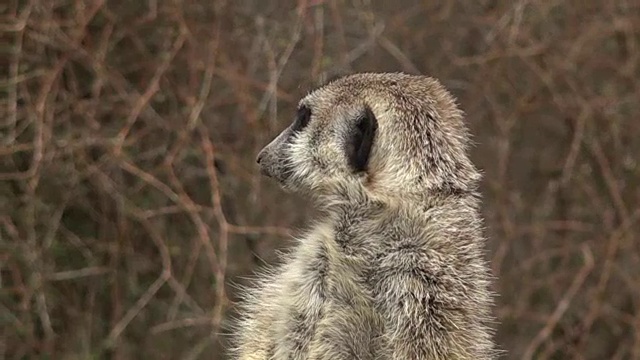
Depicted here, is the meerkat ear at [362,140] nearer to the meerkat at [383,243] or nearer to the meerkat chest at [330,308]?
the meerkat at [383,243]

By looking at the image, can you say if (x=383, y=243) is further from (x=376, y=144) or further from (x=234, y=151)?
(x=234, y=151)

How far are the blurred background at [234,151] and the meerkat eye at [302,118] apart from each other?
1241mm

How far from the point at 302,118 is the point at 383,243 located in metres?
0.33

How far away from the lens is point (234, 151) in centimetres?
321

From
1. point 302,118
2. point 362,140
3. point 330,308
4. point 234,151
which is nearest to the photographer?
point 330,308

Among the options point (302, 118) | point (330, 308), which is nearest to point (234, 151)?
point (302, 118)

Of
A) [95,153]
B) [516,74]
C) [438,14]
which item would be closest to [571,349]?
[516,74]

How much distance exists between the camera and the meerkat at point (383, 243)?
1.24m

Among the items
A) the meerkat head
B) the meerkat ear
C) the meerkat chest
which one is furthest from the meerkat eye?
the meerkat chest

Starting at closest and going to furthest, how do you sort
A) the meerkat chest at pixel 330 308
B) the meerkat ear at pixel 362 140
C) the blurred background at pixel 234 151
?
the meerkat chest at pixel 330 308
the meerkat ear at pixel 362 140
the blurred background at pixel 234 151

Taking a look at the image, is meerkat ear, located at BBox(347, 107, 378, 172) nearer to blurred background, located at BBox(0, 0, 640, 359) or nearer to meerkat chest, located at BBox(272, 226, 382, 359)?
meerkat chest, located at BBox(272, 226, 382, 359)

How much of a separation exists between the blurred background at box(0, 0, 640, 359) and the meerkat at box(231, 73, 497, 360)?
135 cm

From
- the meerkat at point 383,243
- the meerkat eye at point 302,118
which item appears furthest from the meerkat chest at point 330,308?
the meerkat eye at point 302,118

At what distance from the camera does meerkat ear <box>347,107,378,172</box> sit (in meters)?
1.35
